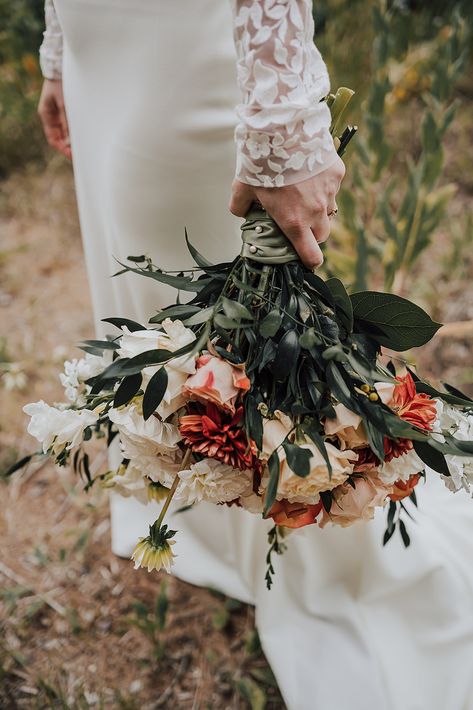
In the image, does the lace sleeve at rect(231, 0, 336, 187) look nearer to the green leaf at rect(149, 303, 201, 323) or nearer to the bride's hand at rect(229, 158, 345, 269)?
the bride's hand at rect(229, 158, 345, 269)

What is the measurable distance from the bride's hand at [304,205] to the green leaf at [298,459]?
0.27m

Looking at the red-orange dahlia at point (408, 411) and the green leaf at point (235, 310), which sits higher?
the green leaf at point (235, 310)

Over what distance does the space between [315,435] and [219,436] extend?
10 centimetres

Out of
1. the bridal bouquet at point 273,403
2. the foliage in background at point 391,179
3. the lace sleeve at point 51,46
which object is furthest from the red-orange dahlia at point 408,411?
the lace sleeve at point 51,46

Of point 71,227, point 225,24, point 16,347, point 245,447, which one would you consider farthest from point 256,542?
point 71,227

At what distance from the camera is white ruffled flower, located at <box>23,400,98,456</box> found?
737mm

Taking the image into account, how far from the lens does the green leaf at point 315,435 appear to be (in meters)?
0.63

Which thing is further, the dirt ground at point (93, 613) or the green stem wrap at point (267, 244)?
the dirt ground at point (93, 613)

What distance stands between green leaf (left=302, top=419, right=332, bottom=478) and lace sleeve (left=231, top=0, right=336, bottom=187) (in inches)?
11.6

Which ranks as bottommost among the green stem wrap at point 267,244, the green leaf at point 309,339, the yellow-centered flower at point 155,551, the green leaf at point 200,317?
the yellow-centered flower at point 155,551

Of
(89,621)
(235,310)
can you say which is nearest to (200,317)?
(235,310)

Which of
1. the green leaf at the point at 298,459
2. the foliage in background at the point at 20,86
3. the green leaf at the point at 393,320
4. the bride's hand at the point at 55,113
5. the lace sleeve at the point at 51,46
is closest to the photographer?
the green leaf at the point at 298,459

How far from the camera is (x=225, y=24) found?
2.92ft

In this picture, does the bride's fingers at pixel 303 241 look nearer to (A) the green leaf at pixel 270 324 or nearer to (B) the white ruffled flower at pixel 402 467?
(A) the green leaf at pixel 270 324
